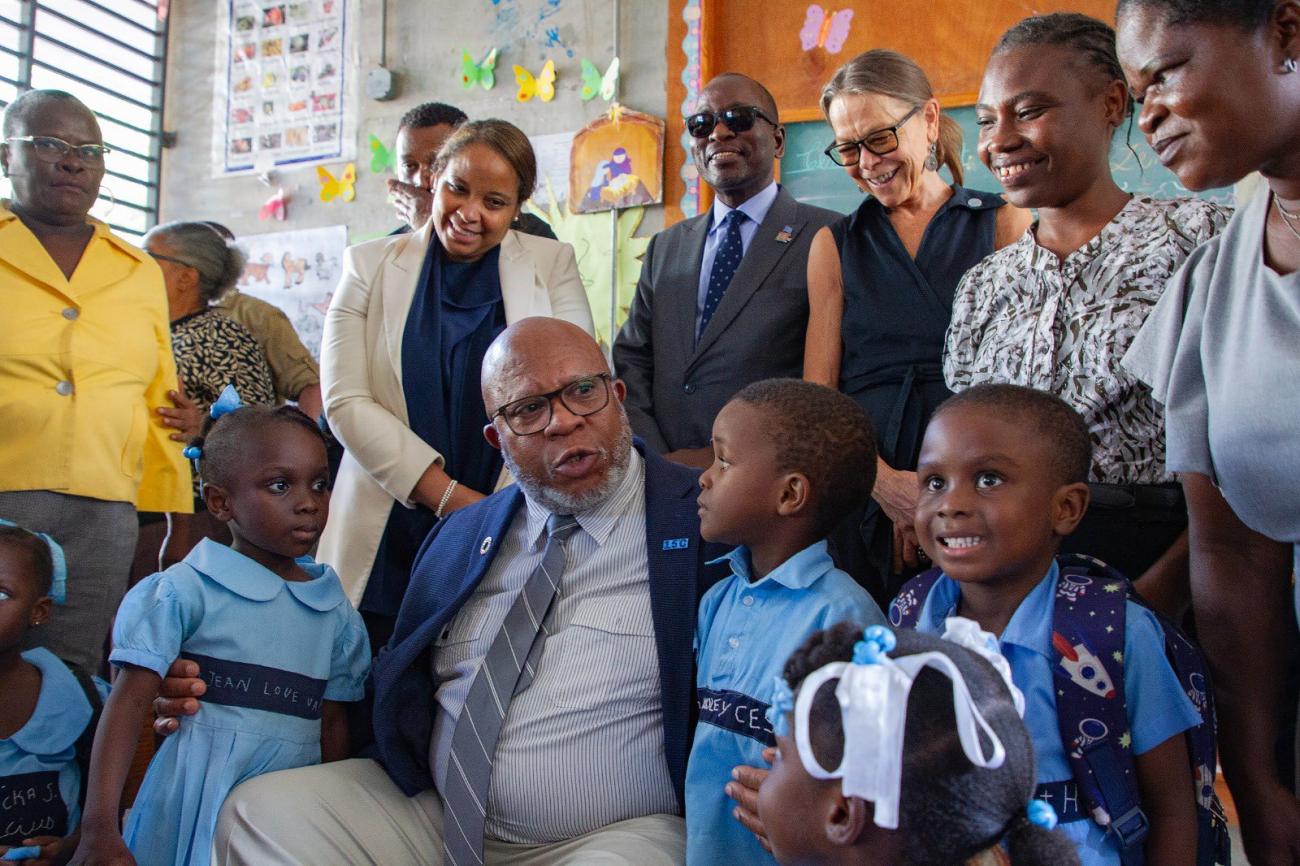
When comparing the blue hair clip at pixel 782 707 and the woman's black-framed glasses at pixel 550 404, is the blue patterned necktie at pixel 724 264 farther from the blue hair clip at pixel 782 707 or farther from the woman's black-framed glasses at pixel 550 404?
the blue hair clip at pixel 782 707

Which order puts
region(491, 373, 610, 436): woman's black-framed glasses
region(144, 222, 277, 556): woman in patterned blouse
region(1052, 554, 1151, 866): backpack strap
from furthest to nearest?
1. region(144, 222, 277, 556): woman in patterned blouse
2. region(491, 373, 610, 436): woman's black-framed glasses
3. region(1052, 554, 1151, 866): backpack strap

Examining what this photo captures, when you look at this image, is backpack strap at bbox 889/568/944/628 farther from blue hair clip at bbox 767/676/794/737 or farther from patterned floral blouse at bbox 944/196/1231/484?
blue hair clip at bbox 767/676/794/737

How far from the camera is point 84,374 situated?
9.98ft

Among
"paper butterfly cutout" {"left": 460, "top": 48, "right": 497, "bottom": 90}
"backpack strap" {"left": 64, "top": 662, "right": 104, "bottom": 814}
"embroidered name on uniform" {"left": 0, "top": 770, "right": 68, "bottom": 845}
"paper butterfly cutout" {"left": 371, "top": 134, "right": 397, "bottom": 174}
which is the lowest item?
"embroidered name on uniform" {"left": 0, "top": 770, "right": 68, "bottom": 845}

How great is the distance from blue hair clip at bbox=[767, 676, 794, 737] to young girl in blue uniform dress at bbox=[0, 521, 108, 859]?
173 cm

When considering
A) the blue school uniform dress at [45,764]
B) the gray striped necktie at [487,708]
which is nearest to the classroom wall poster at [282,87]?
the blue school uniform dress at [45,764]

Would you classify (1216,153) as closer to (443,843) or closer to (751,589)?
(751,589)

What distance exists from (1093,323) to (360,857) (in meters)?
1.70

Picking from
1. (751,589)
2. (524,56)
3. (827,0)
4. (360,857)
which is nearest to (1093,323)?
(751,589)

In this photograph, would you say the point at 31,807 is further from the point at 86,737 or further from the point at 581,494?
the point at 581,494

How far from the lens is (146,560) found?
3814mm

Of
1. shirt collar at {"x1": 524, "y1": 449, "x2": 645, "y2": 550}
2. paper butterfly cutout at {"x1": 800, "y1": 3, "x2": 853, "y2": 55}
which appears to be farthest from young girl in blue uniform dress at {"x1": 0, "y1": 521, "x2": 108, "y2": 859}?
paper butterfly cutout at {"x1": 800, "y1": 3, "x2": 853, "y2": 55}

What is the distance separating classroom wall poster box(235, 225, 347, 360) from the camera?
20.3ft

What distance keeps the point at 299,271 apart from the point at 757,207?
3862 mm
